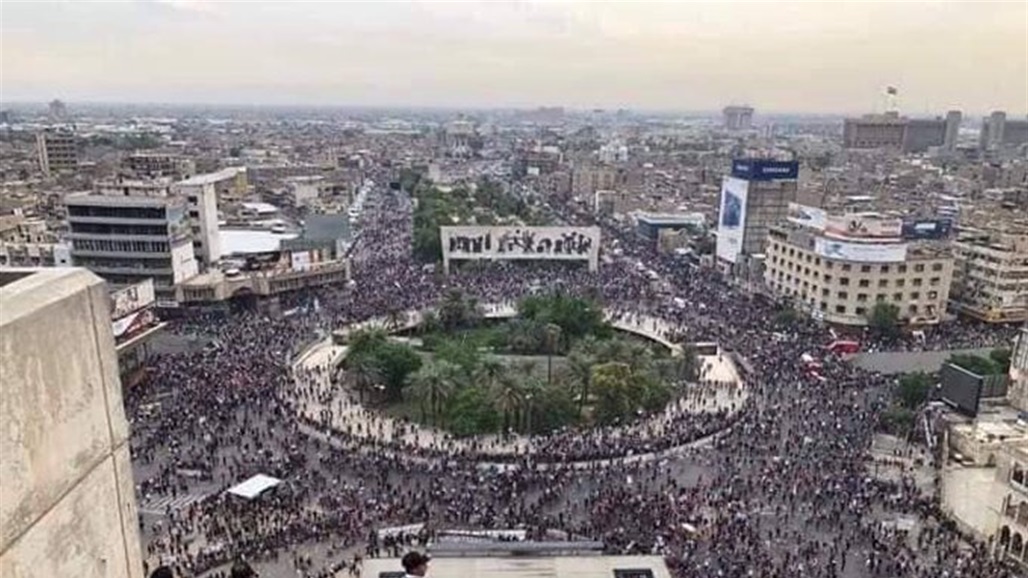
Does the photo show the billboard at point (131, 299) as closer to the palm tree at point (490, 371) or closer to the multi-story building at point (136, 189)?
the multi-story building at point (136, 189)

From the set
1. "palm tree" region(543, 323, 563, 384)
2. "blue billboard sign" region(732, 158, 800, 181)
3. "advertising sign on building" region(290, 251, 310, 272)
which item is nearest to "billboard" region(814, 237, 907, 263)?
"blue billboard sign" region(732, 158, 800, 181)

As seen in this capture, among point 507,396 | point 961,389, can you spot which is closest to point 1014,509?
point 961,389

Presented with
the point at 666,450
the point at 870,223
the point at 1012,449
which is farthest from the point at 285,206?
the point at 1012,449

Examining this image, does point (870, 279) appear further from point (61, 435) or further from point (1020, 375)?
point (61, 435)

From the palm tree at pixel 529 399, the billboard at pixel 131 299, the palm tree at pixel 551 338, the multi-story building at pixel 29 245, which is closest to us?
the palm tree at pixel 529 399

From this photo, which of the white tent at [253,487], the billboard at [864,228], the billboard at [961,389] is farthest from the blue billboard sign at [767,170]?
the white tent at [253,487]

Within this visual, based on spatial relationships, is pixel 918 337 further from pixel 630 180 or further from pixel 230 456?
pixel 630 180
